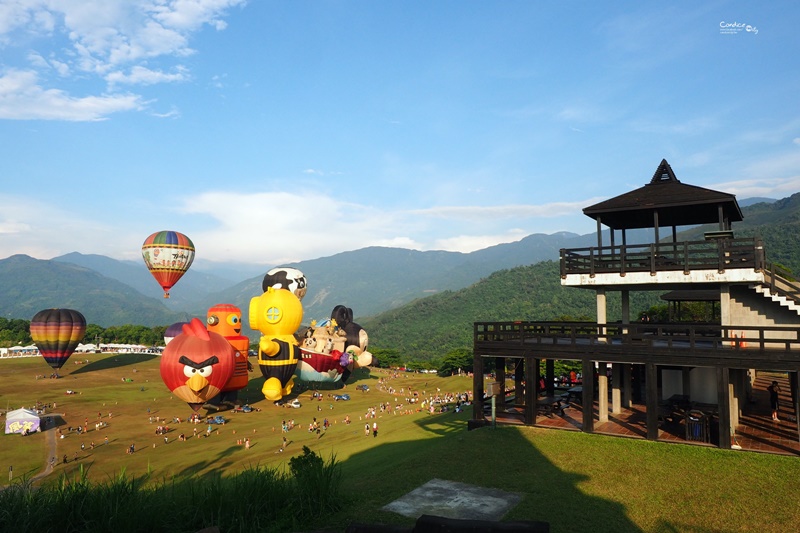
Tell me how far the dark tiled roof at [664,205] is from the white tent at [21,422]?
37456 millimetres

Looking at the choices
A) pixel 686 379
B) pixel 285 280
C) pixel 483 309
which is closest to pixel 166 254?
pixel 285 280

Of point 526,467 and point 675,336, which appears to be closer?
point 526,467

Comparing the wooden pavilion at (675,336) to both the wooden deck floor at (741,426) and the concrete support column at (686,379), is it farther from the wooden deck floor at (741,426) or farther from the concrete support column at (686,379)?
the wooden deck floor at (741,426)

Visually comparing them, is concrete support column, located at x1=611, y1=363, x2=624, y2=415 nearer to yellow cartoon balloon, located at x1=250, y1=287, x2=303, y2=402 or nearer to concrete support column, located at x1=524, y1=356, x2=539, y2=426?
concrete support column, located at x1=524, y1=356, x2=539, y2=426

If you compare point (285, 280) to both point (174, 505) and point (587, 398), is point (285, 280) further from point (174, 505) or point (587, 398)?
point (174, 505)

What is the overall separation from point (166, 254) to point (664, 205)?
166 feet

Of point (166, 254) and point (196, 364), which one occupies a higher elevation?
point (166, 254)

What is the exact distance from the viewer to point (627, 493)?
549 inches

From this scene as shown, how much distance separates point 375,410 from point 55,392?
103 ft

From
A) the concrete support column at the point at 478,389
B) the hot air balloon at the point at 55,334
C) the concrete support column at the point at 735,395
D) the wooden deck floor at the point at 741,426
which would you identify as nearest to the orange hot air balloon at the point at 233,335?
the hot air balloon at the point at 55,334

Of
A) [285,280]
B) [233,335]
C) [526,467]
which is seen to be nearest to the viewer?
[526,467]

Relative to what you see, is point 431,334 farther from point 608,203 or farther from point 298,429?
point 608,203

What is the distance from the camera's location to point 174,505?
11438 mm

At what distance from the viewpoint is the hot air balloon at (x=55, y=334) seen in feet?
191
